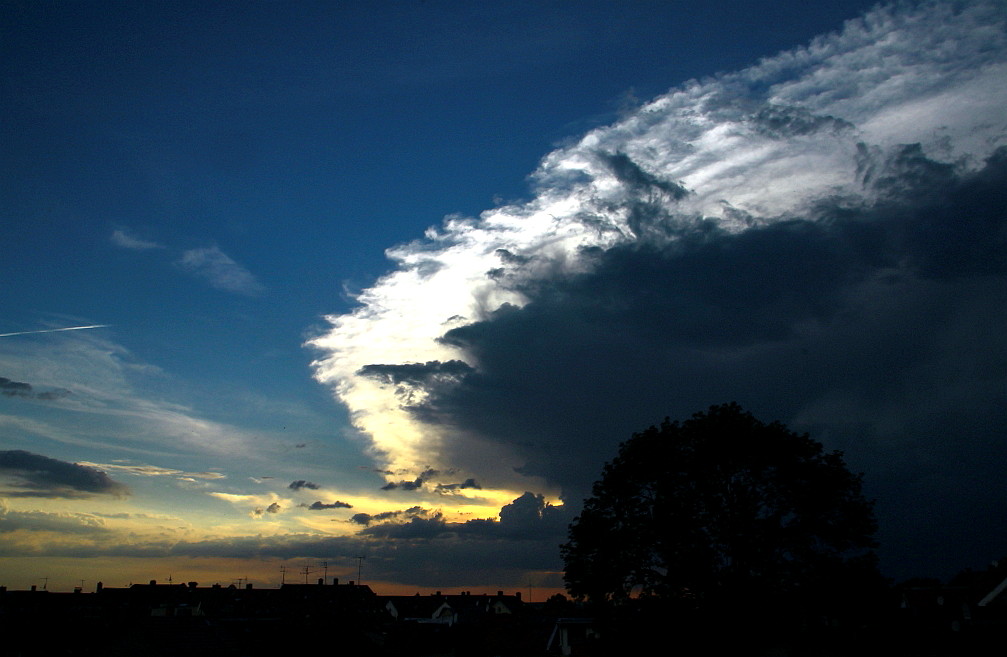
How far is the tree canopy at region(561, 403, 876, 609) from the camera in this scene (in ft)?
117

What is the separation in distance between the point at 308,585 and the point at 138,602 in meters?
27.2

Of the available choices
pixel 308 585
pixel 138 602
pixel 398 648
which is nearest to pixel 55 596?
pixel 138 602

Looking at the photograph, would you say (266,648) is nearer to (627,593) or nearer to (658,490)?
(627,593)

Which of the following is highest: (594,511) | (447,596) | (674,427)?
(674,427)

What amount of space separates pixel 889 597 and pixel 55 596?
111802mm

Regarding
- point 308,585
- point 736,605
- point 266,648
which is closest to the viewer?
point 736,605

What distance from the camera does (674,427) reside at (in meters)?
40.8

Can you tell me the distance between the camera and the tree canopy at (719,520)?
117ft

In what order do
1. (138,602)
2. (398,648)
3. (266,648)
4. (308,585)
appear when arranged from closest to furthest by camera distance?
(266,648) → (398,648) → (138,602) → (308,585)

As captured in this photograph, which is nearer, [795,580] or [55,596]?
[795,580]

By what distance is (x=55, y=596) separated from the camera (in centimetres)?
10838

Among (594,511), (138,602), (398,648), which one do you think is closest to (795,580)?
(594,511)

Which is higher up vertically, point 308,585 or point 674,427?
point 674,427

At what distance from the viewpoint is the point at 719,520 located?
3706 centimetres
